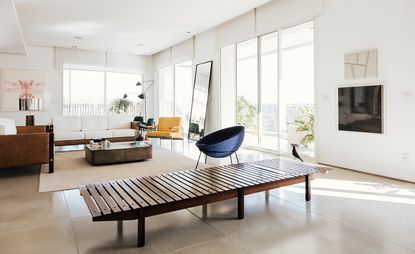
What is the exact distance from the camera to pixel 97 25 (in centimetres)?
729

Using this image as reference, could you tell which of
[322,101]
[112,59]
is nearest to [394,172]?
[322,101]

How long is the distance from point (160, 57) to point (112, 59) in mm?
1782

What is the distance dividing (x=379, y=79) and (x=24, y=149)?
5.45 metres

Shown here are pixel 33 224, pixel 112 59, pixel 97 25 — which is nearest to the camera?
pixel 33 224

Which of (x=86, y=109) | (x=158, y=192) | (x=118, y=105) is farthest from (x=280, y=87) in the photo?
(x=86, y=109)

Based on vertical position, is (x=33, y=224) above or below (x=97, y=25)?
below

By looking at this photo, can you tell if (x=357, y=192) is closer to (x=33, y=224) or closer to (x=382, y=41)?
(x=382, y=41)

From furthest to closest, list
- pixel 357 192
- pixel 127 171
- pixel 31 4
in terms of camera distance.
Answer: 1. pixel 31 4
2. pixel 127 171
3. pixel 357 192

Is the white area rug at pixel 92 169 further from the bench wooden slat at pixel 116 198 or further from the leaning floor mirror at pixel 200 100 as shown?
the leaning floor mirror at pixel 200 100

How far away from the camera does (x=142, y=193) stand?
8.09 feet

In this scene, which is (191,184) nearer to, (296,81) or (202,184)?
(202,184)

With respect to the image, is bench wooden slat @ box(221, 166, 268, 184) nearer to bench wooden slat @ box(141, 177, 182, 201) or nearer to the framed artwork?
bench wooden slat @ box(141, 177, 182, 201)

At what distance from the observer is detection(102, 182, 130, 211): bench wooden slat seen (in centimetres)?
213

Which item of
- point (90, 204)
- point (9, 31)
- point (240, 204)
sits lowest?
point (240, 204)
